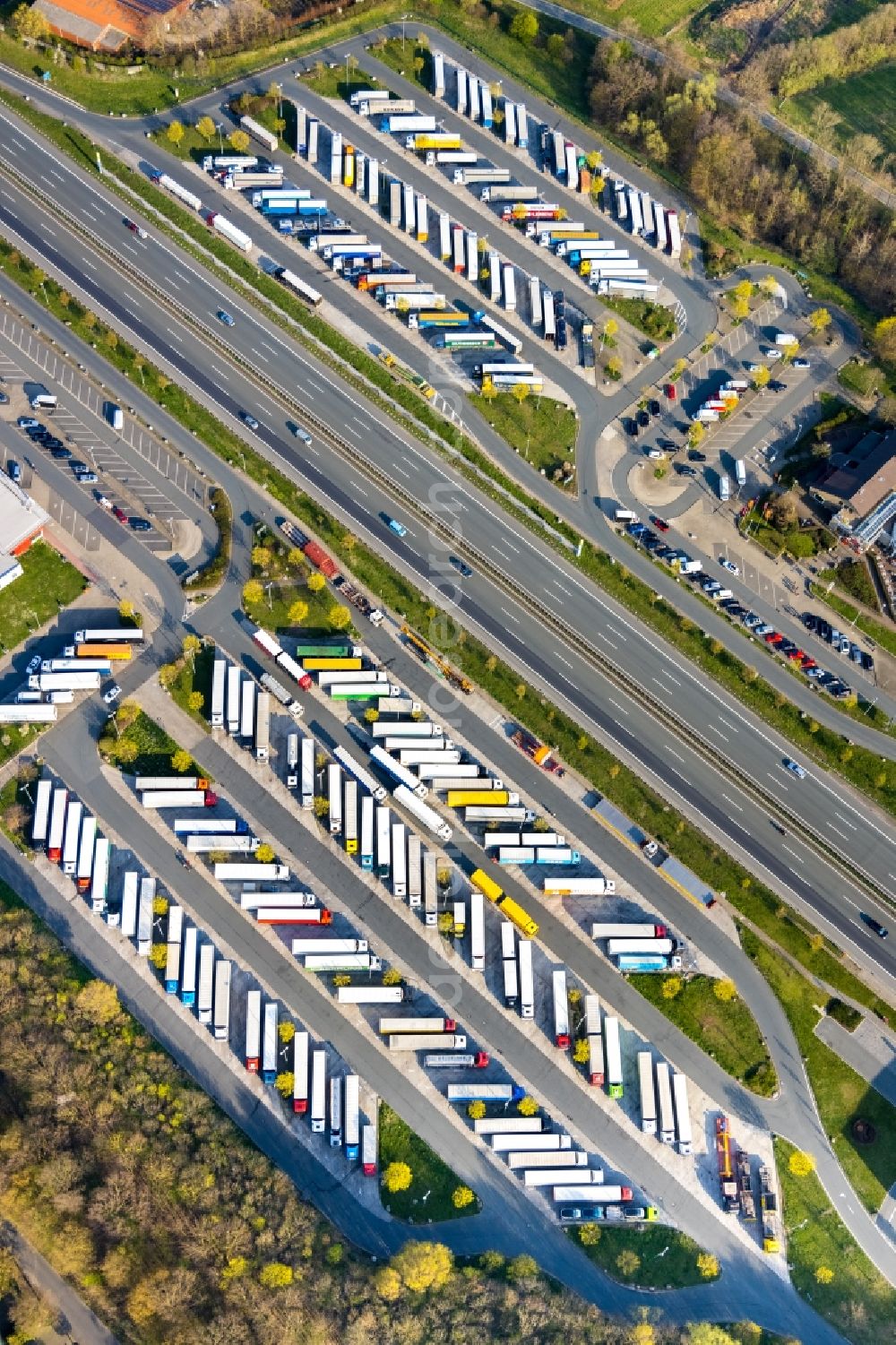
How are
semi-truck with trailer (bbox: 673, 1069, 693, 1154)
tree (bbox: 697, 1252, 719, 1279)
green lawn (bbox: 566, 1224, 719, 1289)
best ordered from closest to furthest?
tree (bbox: 697, 1252, 719, 1279), green lawn (bbox: 566, 1224, 719, 1289), semi-truck with trailer (bbox: 673, 1069, 693, 1154)

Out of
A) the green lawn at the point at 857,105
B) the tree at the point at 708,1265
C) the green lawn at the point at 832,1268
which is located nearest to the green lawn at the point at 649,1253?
the tree at the point at 708,1265

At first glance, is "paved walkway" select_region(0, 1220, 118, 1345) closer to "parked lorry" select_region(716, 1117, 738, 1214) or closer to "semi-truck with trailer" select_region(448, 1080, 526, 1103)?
"semi-truck with trailer" select_region(448, 1080, 526, 1103)

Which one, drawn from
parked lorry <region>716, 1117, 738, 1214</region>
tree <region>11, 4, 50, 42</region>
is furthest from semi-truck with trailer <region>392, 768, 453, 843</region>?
tree <region>11, 4, 50, 42</region>

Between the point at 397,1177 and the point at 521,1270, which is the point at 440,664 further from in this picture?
the point at 521,1270

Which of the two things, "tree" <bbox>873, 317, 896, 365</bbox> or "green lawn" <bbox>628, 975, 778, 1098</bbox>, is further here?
"tree" <bbox>873, 317, 896, 365</bbox>

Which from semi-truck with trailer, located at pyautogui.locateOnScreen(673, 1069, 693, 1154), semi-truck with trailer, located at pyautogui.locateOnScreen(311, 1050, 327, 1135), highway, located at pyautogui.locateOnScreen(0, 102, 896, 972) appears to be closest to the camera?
semi-truck with trailer, located at pyautogui.locateOnScreen(311, 1050, 327, 1135)

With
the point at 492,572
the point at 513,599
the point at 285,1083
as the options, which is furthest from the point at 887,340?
the point at 285,1083

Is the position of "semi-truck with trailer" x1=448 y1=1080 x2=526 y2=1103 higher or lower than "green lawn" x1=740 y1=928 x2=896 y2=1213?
lower

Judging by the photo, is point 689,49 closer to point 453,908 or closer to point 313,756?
point 313,756

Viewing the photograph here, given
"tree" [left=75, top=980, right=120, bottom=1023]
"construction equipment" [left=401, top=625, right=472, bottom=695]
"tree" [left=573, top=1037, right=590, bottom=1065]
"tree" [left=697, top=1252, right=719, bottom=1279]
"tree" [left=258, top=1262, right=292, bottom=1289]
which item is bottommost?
"tree" [left=75, top=980, right=120, bottom=1023]
